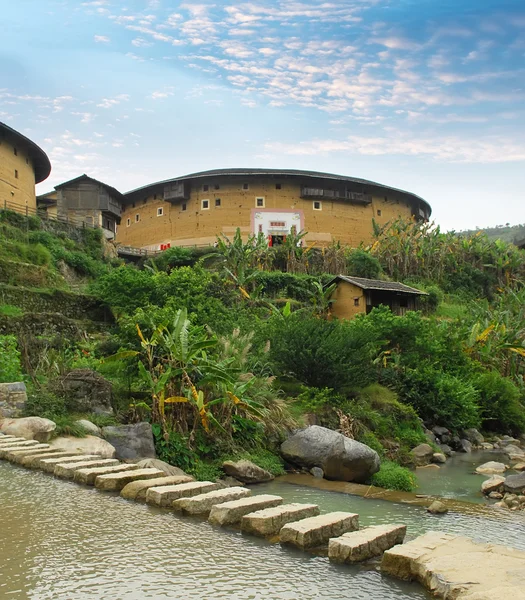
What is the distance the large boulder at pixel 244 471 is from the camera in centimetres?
1148

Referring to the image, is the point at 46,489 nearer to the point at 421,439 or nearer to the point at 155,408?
the point at 155,408

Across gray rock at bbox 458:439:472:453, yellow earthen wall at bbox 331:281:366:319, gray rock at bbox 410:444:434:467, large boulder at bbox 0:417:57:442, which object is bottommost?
gray rock at bbox 458:439:472:453

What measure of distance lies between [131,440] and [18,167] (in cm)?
2993

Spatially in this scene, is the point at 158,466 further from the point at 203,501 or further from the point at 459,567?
the point at 459,567

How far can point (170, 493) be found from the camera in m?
6.80

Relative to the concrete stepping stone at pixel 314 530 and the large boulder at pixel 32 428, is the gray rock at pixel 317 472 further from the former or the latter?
the concrete stepping stone at pixel 314 530

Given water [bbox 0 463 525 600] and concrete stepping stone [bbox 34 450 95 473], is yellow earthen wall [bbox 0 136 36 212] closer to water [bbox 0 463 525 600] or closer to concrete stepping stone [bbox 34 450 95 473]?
concrete stepping stone [bbox 34 450 95 473]

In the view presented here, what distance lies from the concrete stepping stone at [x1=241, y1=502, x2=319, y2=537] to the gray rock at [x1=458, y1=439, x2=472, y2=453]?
533 inches

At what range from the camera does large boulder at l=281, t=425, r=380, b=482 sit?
12406mm

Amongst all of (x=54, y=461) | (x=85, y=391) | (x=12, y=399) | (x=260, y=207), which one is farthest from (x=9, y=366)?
(x=260, y=207)

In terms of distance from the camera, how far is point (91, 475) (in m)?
7.66

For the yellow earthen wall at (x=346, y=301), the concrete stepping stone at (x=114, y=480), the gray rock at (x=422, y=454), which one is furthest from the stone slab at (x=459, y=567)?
the yellow earthen wall at (x=346, y=301)

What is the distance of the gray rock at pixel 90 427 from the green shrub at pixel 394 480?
5.60 meters

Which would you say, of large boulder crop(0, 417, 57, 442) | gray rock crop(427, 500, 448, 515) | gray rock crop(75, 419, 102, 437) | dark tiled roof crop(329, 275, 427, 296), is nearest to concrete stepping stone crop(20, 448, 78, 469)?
large boulder crop(0, 417, 57, 442)
